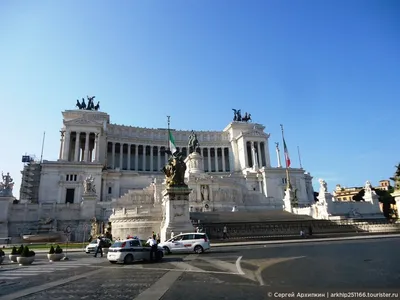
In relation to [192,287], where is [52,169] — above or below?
above

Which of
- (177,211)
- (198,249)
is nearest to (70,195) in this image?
(177,211)

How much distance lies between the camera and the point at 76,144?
80.6 m

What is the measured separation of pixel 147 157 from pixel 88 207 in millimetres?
53538

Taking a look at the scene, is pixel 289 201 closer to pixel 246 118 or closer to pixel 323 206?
pixel 323 206

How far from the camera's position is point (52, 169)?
2653 inches

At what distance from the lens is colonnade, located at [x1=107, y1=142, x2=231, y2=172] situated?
94.3 m

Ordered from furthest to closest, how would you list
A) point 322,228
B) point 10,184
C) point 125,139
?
point 125,139, point 10,184, point 322,228

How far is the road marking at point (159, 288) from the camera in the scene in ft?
26.2

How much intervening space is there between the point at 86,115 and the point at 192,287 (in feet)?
283

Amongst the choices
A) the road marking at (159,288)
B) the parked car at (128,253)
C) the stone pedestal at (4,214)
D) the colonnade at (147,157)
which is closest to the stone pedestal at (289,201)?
the parked car at (128,253)

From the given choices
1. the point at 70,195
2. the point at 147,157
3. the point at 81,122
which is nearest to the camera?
the point at 70,195

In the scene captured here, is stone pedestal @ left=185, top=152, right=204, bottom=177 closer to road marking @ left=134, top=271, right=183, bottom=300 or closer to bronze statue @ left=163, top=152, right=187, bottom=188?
bronze statue @ left=163, top=152, right=187, bottom=188

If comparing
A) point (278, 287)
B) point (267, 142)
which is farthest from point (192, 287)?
point (267, 142)

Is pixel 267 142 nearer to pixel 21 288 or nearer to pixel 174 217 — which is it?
pixel 174 217
